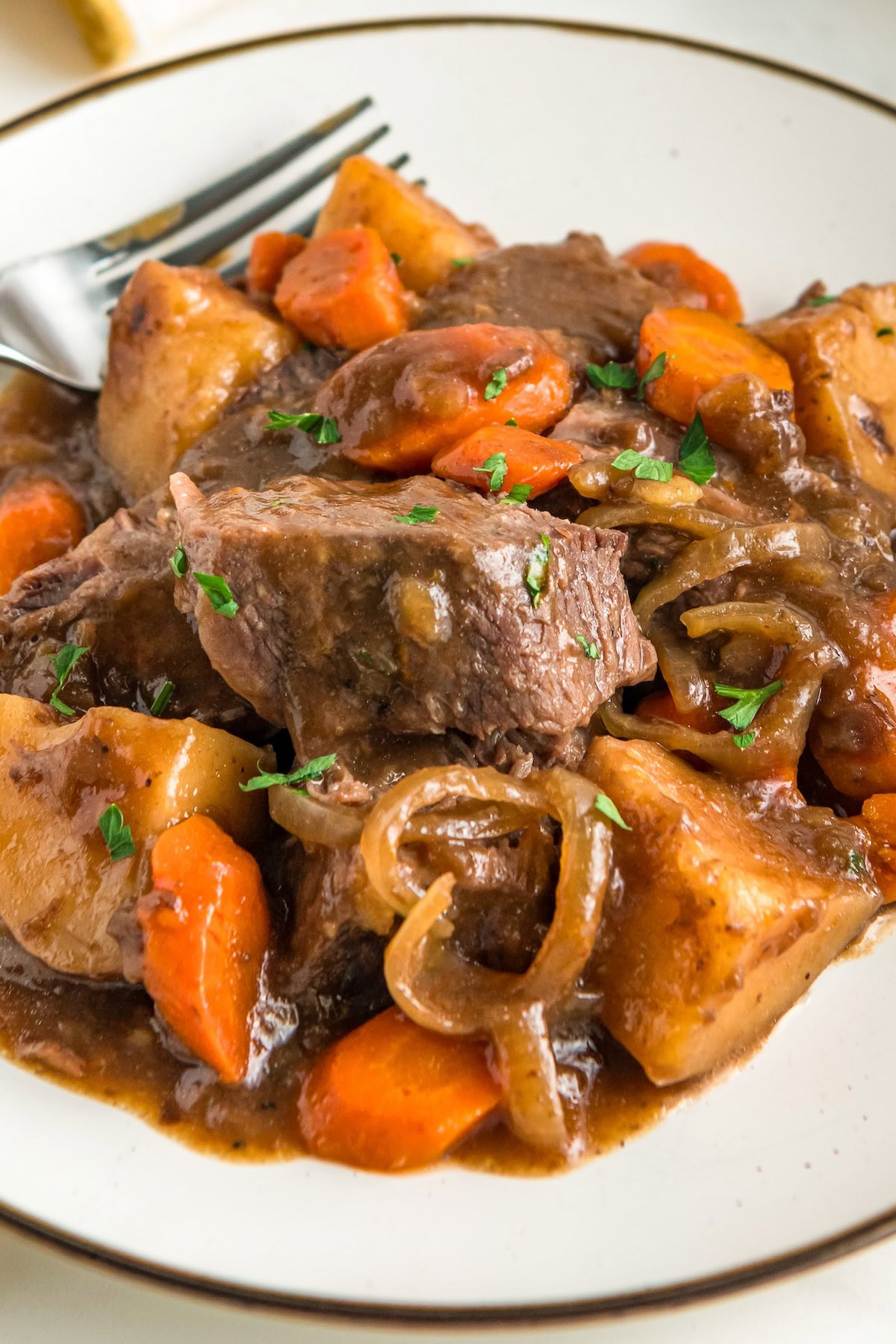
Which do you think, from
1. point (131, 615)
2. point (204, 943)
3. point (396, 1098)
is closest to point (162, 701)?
point (131, 615)

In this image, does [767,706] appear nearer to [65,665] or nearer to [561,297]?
[561,297]

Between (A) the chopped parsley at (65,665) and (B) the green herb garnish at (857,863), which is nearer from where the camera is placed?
(B) the green herb garnish at (857,863)

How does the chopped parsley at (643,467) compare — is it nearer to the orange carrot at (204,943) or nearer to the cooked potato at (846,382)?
the cooked potato at (846,382)

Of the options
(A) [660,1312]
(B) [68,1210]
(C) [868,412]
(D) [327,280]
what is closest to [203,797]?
(B) [68,1210]

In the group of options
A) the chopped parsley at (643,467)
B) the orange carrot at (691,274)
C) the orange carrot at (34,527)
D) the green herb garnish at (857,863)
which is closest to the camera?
the green herb garnish at (857,863)

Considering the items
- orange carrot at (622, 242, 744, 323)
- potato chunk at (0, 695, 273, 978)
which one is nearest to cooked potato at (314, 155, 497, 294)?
orange carrot at (622, 242, 744, 323)

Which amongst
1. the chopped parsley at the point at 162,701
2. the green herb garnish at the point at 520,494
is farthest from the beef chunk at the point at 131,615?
the green herb garnish at the point at 520,494

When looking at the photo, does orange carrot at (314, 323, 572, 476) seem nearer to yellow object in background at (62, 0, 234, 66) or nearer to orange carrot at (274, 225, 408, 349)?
orange carrot at (274, 225, 408, 349)
